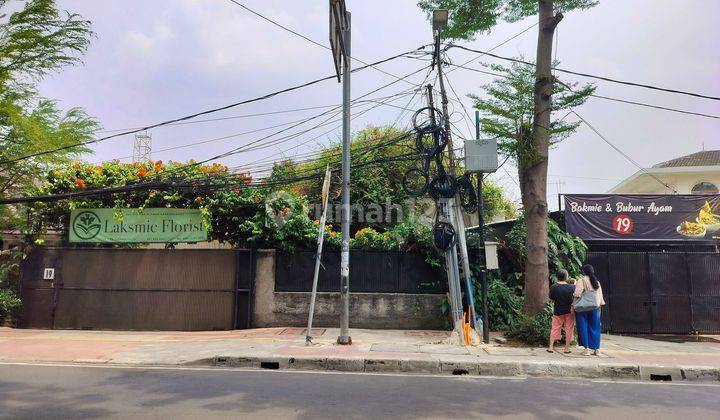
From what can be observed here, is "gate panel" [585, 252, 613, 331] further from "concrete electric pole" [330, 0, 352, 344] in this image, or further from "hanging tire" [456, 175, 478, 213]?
"concrete electric pole" [330, 0, 352, 344]

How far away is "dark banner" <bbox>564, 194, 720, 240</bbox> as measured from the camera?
40.8ft

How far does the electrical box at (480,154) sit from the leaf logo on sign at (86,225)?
10464mm

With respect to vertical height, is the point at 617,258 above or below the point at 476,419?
above

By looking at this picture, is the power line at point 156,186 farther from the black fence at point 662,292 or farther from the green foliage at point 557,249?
the black fence at point 662,292

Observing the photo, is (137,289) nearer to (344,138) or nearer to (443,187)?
(344,138)

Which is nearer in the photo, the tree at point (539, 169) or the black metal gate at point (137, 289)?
the tree at point (539, 169)

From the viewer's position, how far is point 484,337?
402 inches

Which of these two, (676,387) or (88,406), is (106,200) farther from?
(676,387)

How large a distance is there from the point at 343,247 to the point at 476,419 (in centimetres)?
556

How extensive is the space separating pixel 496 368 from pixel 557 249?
5.10 meters

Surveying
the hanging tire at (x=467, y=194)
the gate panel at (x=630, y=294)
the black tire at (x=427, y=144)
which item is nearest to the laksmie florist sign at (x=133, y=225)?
the black tire at (x=427, y=144)

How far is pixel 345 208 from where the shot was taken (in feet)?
33.6

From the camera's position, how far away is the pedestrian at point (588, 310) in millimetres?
8977

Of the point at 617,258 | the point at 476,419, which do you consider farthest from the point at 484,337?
the point at 476,419
